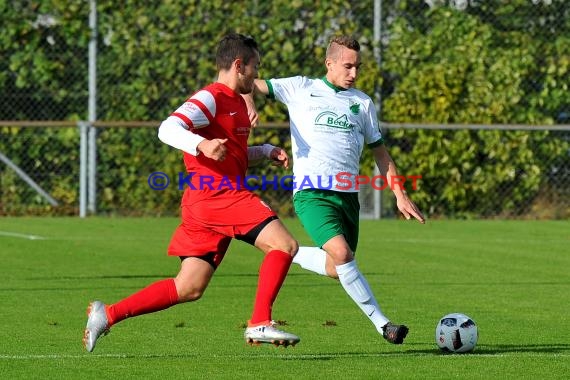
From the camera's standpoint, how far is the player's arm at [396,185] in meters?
7.93

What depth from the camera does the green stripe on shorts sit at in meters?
7.96

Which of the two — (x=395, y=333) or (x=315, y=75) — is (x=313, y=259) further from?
(x=315, y=75)

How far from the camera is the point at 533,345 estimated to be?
25.5ft

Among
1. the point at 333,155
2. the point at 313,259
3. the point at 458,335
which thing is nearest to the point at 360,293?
the point at 458,335

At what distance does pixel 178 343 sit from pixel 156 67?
43.2ft

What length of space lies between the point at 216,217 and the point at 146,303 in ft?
1.97

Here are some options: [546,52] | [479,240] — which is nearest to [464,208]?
[546,52]

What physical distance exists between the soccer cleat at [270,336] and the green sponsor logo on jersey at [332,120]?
1.92 meters

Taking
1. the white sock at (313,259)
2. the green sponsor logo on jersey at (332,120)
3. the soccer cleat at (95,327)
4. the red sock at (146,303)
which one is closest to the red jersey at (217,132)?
the red sock at (146,303)

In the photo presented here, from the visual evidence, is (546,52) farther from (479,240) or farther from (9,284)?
(9,284)

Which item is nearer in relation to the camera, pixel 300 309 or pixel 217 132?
pixel 217 132

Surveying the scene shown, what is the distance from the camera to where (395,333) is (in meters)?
7.41

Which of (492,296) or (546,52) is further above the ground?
(546,52)

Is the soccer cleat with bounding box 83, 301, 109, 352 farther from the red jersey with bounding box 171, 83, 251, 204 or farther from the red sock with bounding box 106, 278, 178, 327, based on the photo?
the red jersey with bounding box 171, 83, 251, 204
